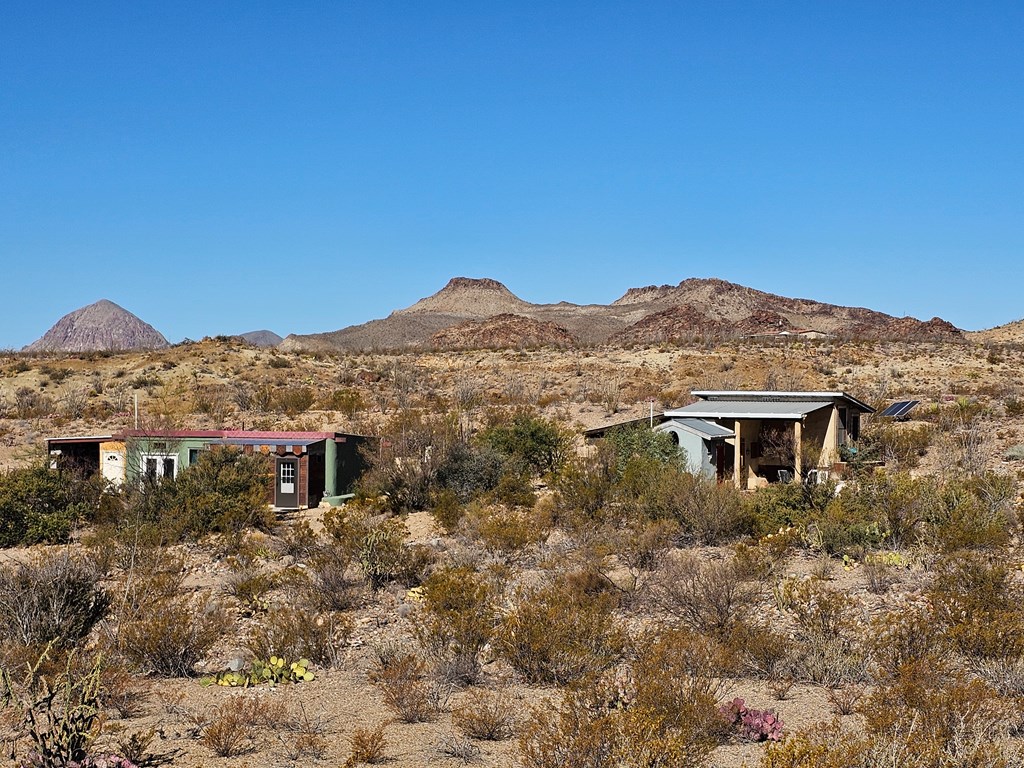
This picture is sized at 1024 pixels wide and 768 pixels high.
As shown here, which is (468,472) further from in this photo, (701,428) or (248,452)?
(701,428)

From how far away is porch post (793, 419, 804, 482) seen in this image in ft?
79.9

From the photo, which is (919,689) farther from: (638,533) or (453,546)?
(453,546)

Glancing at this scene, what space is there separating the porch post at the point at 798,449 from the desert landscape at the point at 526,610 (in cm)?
133

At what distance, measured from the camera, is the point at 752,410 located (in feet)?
87.3

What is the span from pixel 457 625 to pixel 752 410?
58.7ft

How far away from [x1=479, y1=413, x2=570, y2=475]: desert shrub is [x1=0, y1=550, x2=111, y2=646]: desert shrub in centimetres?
1511

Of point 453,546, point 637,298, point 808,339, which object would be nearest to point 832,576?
point 453,546

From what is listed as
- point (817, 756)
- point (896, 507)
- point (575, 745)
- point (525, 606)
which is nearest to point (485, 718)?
point (575, 745)

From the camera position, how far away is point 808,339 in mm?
60156

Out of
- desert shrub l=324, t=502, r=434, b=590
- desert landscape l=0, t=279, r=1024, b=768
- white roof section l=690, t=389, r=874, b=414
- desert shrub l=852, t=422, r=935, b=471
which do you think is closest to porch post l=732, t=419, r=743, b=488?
desert landscape l=0, t=279, r=1024, b=768

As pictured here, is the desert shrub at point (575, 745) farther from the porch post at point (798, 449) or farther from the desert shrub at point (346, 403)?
the desert shrub at point (346, 403)

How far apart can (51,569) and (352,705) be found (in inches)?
196

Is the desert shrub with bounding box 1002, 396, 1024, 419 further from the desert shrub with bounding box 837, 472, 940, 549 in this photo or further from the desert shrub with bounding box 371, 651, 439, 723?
the desert shrub with bounding box 371, 651, 439, 723

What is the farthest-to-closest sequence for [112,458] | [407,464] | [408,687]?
[112,458] → [407,464] → [408,687]
